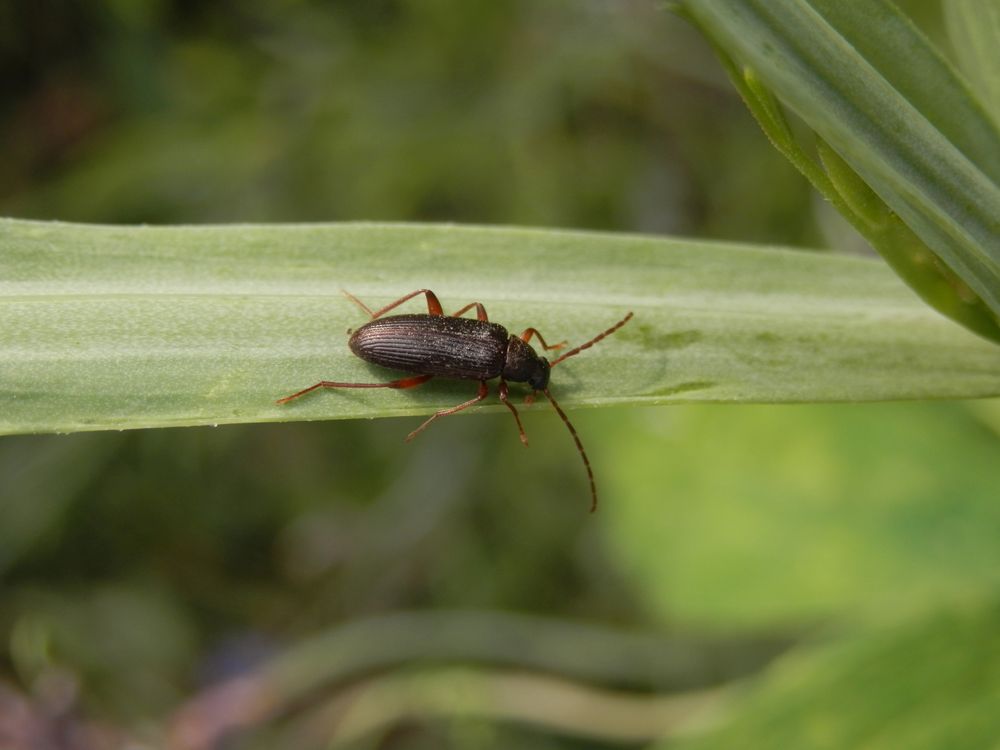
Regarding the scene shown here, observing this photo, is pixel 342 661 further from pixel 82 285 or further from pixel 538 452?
pixel 82 285

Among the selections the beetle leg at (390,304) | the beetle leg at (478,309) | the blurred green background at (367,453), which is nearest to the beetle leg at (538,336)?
the beetle leg at (478,309)

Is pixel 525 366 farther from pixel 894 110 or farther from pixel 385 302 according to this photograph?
pixel 894 110

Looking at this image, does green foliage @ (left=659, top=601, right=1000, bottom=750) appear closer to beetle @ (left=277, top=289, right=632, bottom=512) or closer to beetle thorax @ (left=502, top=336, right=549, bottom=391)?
beetle @ (left=277, top=289, right=632, bottom=512)

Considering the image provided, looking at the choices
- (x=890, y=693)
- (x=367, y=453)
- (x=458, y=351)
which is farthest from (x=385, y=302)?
(x=367, y=453)

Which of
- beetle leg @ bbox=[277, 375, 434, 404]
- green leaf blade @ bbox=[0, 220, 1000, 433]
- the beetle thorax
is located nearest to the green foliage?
green leaf blade @ bbox=[0, 220, 1000, 433]

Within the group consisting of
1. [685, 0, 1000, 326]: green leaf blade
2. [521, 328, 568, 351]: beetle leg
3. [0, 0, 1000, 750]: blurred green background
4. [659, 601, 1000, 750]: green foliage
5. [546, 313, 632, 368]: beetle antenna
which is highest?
[685, 0, 1000, 326]: green leaf blade

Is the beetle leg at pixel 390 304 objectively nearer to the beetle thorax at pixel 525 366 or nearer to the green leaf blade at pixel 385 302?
the green leaf blade at pixel 385 302
